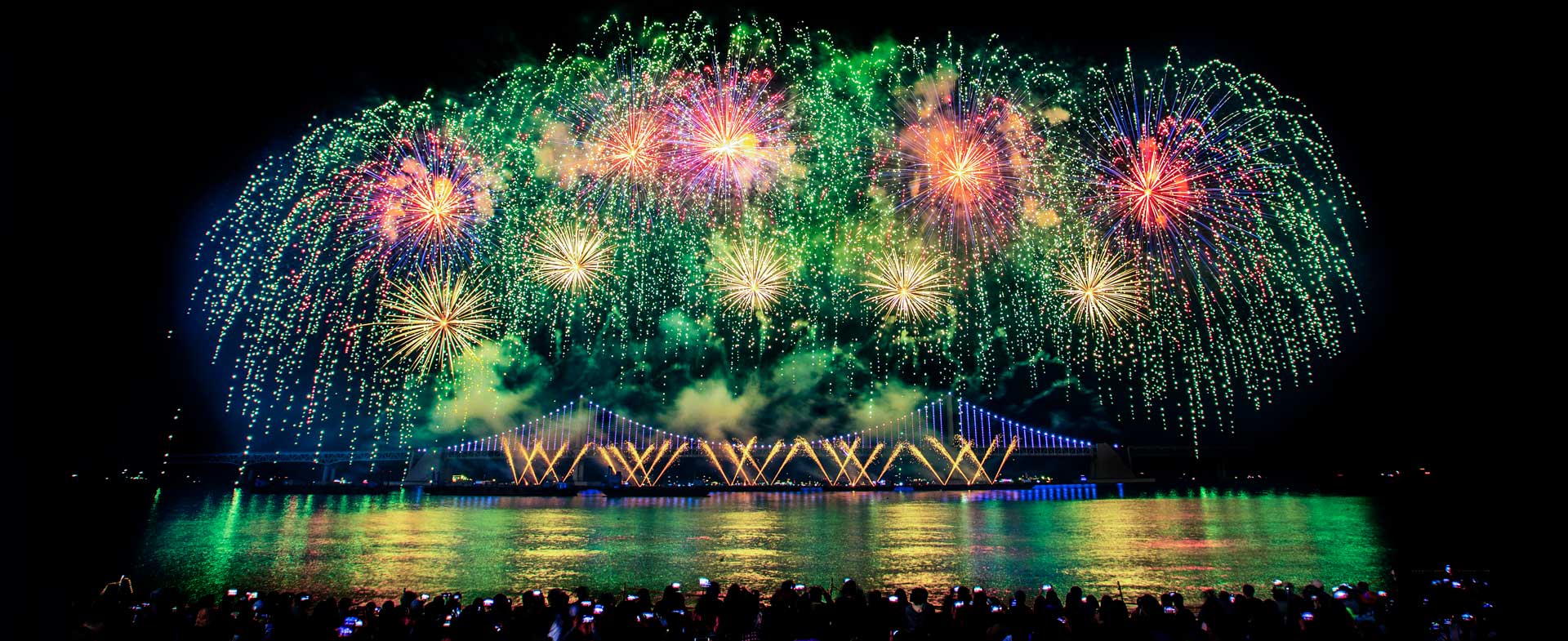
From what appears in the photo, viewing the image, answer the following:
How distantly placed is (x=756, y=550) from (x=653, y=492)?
89066 mm

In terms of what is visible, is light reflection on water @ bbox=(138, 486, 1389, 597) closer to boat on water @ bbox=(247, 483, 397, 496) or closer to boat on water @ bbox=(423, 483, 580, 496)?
boat on water @ bbox=(423, 483, 580, 496)

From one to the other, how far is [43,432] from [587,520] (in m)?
59.6

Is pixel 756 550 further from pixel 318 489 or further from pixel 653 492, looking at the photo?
pixel 318 489

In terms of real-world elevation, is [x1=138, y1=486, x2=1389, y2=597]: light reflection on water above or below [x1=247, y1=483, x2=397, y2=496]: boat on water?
above

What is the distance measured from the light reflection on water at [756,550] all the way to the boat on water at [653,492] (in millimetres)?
56417

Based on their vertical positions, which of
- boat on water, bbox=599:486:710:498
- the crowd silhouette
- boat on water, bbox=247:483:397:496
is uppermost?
the crowd silhouette

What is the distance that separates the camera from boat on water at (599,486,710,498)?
383 feet

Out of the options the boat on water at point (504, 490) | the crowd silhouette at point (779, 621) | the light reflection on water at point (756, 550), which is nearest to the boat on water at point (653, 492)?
the boat on water at point (504, 490)

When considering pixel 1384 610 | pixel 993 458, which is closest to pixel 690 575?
pixel 1384 610

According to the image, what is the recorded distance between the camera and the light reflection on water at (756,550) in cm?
2477

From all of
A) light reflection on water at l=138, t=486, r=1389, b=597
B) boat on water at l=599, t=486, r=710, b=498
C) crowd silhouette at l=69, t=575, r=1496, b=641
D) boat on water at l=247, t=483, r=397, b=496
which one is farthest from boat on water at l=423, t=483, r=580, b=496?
crowd silhouette at l=69, t=575, r=1496, b=641

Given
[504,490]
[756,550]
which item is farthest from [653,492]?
[756,550]

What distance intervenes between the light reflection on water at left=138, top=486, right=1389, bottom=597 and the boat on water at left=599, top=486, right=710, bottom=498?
5642cm

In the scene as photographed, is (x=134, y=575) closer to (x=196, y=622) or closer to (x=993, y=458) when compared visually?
(x=196, y=622)
